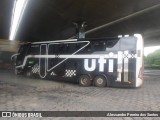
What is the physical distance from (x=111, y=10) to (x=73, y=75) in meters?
10.8

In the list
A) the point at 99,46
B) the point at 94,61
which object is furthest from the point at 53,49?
the point at 99,46

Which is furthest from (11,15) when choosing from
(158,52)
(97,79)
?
(158,52)

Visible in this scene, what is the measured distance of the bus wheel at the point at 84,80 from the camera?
13.3 m

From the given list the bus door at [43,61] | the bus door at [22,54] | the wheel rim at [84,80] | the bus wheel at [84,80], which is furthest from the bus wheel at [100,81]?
the bus door at [22,54]

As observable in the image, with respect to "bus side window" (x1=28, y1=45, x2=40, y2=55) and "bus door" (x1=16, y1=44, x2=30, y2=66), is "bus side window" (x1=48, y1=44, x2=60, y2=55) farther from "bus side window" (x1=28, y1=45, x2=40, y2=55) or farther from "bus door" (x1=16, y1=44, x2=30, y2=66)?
"bus door" (x1=16, y1=44, x2=30, y2=66)

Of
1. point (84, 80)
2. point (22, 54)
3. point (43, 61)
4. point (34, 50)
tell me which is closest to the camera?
point (84, 80)

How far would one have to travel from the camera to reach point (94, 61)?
512 inches

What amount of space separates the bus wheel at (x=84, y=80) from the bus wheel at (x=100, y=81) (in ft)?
1.42

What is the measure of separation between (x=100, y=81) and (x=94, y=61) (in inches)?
47.4

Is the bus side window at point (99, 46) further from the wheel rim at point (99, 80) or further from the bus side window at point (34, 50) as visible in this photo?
the bus side window at point (34, 50)

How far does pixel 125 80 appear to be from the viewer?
12164mm

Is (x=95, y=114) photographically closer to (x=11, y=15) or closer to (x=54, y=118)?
(x=54, y=118)

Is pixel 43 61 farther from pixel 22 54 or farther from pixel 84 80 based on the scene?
pixel 84 80

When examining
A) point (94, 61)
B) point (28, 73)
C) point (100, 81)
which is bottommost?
point (100, 81)
